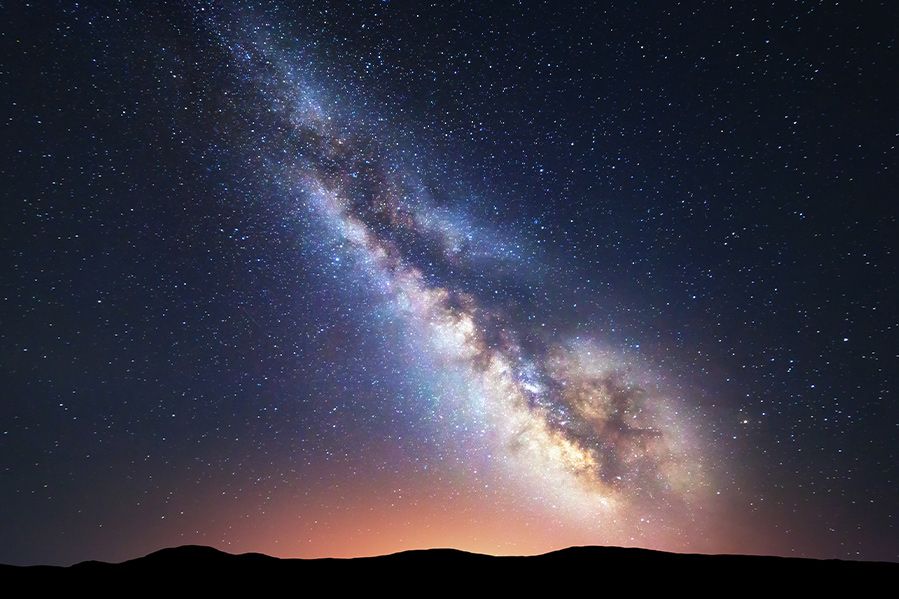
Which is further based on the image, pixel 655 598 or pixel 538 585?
pixel 538 585

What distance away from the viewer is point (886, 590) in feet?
17.4

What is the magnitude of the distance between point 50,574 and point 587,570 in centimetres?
700

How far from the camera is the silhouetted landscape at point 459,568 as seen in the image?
230 inches

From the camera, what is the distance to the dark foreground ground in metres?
5.72

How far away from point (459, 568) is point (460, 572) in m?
0.11

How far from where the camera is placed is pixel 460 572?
621 cm

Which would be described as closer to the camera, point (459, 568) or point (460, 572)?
point (460, 572)

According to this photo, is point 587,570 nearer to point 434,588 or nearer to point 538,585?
point 538,585

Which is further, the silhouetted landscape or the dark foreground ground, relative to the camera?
the silhouetted landscape

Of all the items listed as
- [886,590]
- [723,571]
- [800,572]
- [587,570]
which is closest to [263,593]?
[587,570]

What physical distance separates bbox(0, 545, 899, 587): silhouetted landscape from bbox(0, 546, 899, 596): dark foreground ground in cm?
1

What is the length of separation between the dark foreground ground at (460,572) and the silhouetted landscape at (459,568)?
0.01m

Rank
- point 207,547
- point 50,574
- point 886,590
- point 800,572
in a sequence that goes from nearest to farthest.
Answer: point 886,590, point 800,572, point 50,574, point 207,547

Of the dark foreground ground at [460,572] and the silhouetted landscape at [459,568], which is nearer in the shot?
the dark foreground ground at [460,572]
